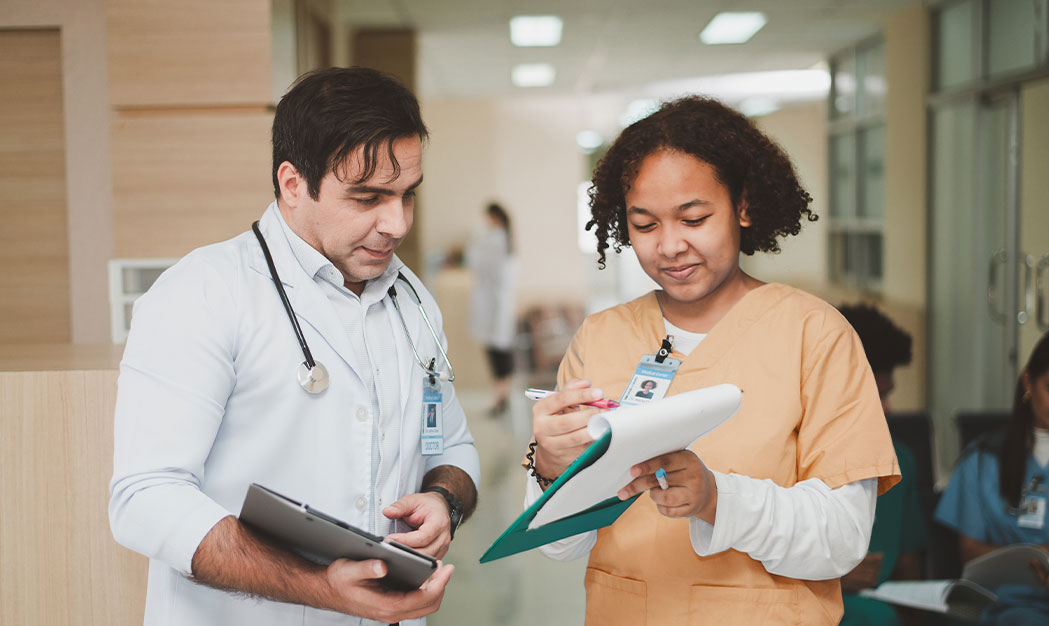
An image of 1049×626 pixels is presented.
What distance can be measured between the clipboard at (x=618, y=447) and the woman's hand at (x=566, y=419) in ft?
0.21

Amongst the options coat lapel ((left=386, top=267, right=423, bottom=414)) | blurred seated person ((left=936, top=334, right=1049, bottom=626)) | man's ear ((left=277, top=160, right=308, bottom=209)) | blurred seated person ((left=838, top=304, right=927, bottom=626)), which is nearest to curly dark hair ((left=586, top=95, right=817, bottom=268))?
coat lapel ((left=386, top=267, right=423, bottom=414))

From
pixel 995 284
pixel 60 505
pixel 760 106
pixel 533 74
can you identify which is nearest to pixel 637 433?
pixel 60 505

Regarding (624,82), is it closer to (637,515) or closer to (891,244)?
(891,244)

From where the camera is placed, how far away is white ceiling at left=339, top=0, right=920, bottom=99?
6.07 metres

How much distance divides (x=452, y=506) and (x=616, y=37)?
20.8 ft

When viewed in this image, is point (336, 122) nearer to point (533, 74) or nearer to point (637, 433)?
point (637, 433)

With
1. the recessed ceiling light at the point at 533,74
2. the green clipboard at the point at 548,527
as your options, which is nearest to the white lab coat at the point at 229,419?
the green clipboard at the point at 548,527

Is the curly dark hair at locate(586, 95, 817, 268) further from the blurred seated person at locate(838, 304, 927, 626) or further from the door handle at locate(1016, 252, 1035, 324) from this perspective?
the door handle at locate(1016, 252, 1035, 324)

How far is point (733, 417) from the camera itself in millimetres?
1353

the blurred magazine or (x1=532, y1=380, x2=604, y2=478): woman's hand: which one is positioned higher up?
(x1=532, y1=380, x2=604, y2=478): woman's hand

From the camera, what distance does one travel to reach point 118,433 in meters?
1.18

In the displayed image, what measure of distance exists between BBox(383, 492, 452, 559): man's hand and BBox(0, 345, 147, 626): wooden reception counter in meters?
0.58

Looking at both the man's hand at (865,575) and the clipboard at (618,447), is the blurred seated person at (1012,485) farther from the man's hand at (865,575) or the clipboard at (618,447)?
the clipboard at (618,447)

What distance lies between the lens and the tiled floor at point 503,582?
341 cm
